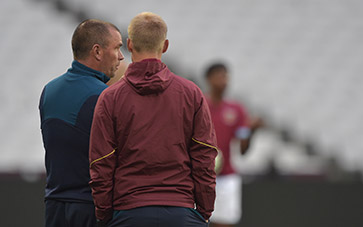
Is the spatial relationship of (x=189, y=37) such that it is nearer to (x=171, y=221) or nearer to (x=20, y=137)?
(x=20, y=137)

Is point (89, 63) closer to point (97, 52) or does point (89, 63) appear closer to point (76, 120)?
point (97, 52)

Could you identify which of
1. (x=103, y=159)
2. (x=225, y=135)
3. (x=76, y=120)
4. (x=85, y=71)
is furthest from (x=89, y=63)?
(x=225, y=135)

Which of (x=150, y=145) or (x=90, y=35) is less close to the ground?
(x=90, y=35)

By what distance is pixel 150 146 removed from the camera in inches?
115

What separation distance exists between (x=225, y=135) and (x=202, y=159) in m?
3.69

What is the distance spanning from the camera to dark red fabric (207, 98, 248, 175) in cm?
662

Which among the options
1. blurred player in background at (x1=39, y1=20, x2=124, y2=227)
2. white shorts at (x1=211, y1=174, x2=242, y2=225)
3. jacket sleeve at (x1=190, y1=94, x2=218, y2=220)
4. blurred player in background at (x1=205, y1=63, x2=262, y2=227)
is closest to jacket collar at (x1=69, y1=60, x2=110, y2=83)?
blurred player in background at (x1=39, y1=20, x2=124, y2=227)

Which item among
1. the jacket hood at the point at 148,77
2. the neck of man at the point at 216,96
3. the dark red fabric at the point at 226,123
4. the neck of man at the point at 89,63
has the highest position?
the neck of man at the point at 89,63

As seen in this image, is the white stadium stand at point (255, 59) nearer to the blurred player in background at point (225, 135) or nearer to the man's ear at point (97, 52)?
the blurred player in background at point (225, 135)

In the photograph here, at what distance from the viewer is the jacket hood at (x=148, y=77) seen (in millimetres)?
2953

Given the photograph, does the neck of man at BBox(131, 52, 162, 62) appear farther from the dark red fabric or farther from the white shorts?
the white shorts

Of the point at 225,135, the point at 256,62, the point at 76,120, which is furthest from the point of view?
the point at 256,62

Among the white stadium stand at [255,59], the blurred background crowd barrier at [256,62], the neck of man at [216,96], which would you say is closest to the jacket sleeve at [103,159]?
the neck of man at [216,96]

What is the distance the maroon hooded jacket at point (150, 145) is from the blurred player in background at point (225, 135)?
11.7ft
